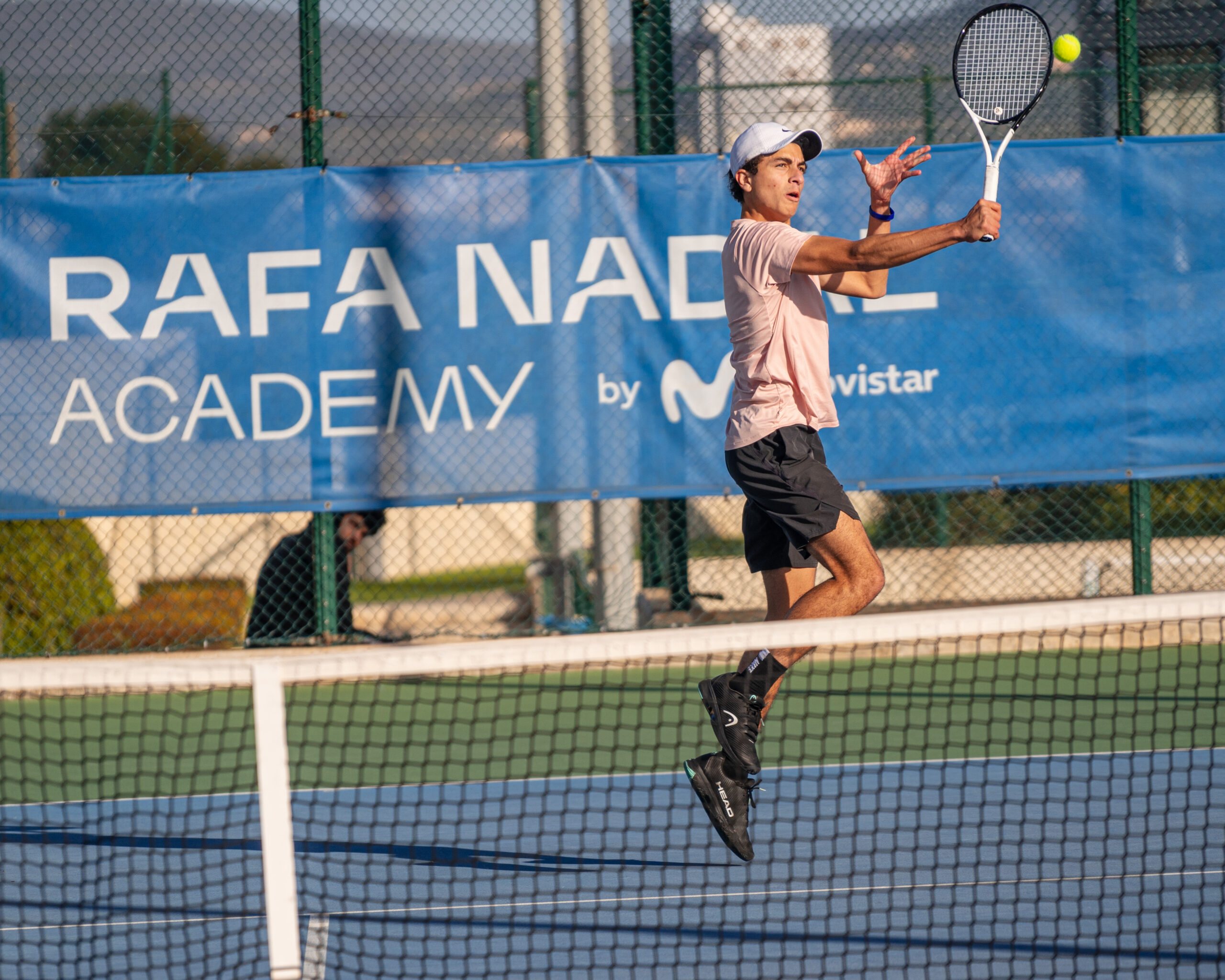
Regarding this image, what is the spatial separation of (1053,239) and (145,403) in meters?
4.18

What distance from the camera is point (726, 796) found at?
10.2 ft

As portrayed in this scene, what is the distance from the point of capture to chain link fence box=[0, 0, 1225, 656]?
599 cm

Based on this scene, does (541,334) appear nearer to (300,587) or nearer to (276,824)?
(300,587)

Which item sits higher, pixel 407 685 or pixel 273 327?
pixel 273 327

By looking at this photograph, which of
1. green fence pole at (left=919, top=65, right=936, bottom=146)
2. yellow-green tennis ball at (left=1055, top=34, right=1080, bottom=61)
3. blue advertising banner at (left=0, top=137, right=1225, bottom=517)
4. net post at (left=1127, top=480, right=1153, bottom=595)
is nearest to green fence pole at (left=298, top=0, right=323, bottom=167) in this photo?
blue advertising banner at (left=0, top=137, right=1225, bottom=517)

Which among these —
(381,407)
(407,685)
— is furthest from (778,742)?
(381,407)

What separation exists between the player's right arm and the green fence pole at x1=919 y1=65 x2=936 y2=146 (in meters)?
3.50

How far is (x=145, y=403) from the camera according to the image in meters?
5.80

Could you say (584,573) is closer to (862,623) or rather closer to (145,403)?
(145,403)

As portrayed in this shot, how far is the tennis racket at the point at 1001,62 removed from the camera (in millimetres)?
3783

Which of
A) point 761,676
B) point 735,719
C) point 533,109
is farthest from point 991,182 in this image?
point 533,109

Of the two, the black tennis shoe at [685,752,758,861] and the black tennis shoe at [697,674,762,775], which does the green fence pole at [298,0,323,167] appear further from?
the black tennis shoe at [685,752,758,861]

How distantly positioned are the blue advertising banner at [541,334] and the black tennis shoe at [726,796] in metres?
2.76

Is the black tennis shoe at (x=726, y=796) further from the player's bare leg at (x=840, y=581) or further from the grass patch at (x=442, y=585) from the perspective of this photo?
the grass patch at (x=442, y=585)
